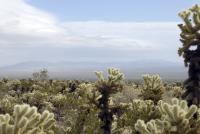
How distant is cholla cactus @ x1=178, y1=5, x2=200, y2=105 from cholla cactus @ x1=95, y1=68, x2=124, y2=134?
6095mm

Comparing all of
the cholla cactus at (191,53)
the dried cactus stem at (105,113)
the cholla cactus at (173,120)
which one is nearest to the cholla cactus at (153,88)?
the dried cactus stem at (105,113)

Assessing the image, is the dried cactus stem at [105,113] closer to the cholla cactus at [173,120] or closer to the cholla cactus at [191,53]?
the cholla cactus at [191,53]

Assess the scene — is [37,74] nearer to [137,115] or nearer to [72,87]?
[72,87]

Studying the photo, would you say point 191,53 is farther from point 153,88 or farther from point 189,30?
point 153,88

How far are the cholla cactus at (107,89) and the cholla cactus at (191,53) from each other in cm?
610

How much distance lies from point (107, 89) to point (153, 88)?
7.59 feet

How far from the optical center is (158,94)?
80.3ft

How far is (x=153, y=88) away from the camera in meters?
24.3

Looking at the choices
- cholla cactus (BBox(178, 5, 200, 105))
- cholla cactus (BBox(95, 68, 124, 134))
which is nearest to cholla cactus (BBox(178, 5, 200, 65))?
cholla cactus (BBox(178, 5, 200, 105))

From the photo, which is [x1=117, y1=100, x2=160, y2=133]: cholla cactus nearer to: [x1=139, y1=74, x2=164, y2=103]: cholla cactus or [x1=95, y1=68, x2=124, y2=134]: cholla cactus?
[x1=95, y1=68, x2=124, y2=134]: cholla cactus

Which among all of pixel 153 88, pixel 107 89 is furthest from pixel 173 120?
pixel 153 88

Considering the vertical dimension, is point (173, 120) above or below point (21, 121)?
below

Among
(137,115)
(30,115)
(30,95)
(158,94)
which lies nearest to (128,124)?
(137,115)

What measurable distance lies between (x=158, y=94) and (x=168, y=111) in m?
15.1
